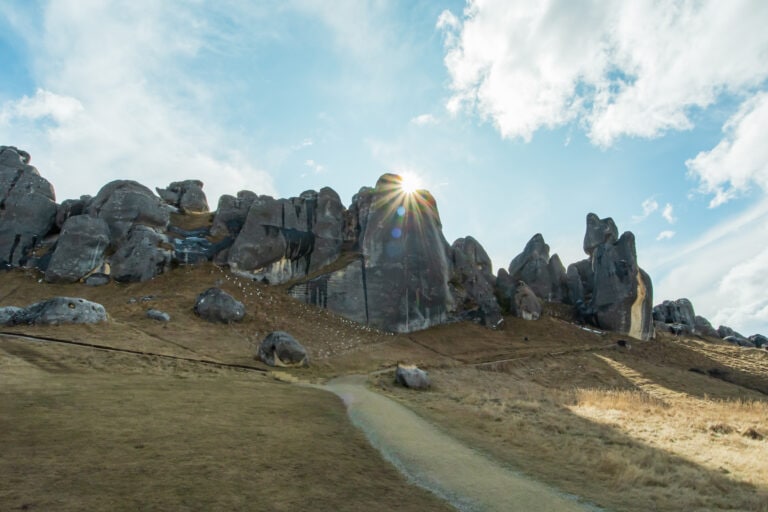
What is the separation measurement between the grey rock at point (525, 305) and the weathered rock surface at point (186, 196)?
196 feet

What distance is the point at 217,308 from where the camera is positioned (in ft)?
141

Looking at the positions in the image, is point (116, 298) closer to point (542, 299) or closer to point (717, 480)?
point (717, 480)

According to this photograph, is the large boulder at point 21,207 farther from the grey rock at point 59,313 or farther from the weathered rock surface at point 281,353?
the weathered rock surface at point 281,353

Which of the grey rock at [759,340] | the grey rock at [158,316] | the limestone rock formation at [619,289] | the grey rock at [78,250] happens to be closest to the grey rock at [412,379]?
the grey rock at [158,316]

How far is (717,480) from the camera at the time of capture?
37.0 ft

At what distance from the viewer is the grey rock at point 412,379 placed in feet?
96.8

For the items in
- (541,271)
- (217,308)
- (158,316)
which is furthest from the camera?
(541,271)

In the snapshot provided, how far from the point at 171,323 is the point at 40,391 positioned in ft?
79.2

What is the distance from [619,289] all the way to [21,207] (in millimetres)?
87506

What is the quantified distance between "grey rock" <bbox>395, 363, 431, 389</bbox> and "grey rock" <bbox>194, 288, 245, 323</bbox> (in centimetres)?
2083

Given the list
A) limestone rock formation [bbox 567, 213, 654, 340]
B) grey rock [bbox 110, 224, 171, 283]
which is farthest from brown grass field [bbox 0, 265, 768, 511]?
limestone rock formation [bbox 567, 213, 654, 340]

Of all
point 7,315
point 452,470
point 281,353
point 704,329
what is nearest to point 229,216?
point 7,315

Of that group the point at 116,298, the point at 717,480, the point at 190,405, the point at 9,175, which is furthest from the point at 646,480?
the point at 9,175

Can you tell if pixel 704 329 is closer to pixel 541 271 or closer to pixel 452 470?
pixel 541 271
